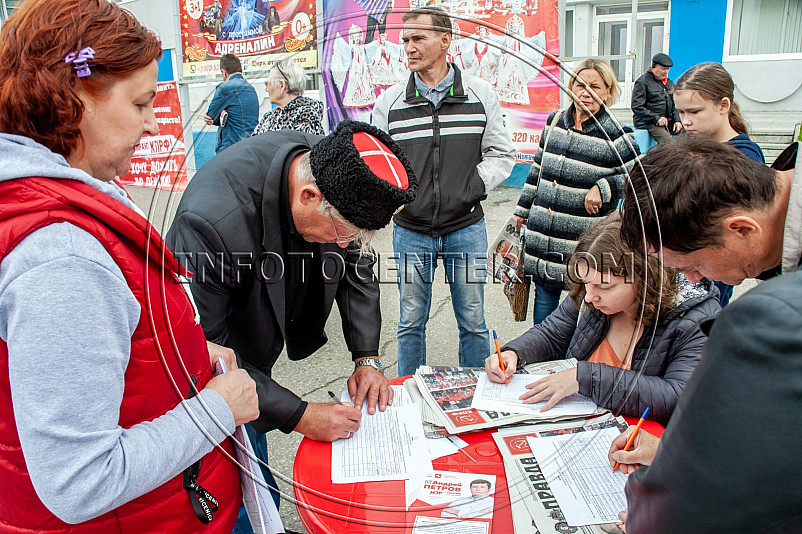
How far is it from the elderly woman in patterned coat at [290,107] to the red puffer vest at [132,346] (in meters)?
1.62

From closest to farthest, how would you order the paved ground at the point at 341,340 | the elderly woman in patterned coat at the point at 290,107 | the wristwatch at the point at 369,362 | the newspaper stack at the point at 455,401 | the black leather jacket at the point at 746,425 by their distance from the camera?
the black leather jacket at the point at 746,425 < the newspaper stack at the point at 455,401 < the wristwatch at the point at 369,362 < the paved ground at the point at 341,340 < the elderly woman in patterned coat at the point at 290,107

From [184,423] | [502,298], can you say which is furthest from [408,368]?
[184,423]

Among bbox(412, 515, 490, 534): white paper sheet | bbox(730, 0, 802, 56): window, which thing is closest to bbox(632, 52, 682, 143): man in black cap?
bbox(730, 0, 802, 56): window

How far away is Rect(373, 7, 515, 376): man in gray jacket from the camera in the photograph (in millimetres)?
1793

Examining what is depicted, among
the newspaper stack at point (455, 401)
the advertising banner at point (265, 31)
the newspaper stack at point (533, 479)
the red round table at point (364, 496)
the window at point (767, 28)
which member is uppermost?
the window at point (767, 28)

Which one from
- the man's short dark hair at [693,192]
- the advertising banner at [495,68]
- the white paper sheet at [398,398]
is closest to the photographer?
the man's short dark hair at [693,192]

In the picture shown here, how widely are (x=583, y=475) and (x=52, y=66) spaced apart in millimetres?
867

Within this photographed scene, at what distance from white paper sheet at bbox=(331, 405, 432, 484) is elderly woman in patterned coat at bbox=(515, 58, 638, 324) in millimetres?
953

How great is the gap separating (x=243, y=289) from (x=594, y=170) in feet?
4.06

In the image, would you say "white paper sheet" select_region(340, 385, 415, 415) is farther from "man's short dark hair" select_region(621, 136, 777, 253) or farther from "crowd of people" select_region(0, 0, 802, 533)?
"man's short dark hair" select_region(621, 136, 777, 253)

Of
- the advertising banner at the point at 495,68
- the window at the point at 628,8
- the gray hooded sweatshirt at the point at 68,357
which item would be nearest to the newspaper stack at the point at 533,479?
the gray hooded sweatshirt at the point at 68,357

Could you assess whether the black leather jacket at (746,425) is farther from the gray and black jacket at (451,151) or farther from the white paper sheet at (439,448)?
the gray and black jacket at (451,151)

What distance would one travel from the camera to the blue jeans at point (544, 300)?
188 cm

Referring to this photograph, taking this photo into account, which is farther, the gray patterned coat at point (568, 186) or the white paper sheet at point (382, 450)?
the gray patterned coat at point (568, 186)
